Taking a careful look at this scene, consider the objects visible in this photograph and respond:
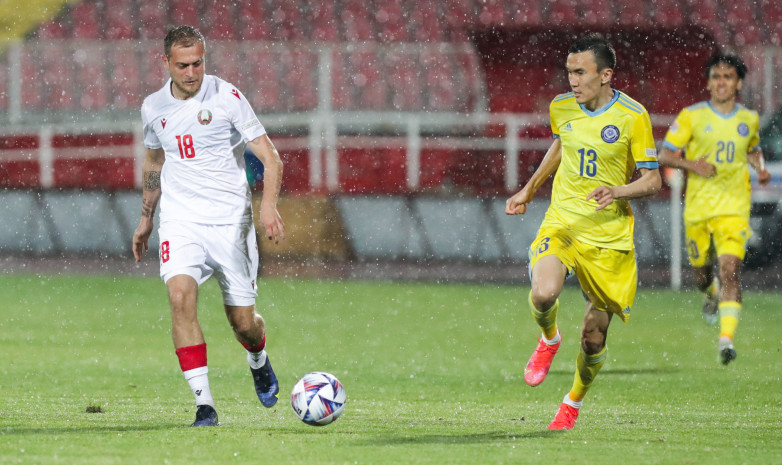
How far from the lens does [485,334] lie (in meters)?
12.8

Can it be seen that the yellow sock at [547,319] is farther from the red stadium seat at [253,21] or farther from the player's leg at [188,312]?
the red stadium seat at [253,21]

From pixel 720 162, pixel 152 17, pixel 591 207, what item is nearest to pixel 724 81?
pixel 720 162

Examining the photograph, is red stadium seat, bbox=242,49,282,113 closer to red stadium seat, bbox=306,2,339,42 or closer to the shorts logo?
red stadium seat, bbox=306,2,339,42

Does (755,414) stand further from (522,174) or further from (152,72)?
(152,72)

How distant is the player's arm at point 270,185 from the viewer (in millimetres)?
7195

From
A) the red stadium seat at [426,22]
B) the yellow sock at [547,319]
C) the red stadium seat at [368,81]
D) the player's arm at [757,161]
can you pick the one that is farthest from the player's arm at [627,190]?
the red stadium seat at [426,22]

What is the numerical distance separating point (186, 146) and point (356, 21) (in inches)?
882

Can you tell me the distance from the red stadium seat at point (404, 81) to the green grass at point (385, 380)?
1032 centimetres

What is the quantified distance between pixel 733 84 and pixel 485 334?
125 inches

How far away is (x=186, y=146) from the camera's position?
7.54m

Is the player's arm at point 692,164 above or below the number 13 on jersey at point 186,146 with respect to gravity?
below

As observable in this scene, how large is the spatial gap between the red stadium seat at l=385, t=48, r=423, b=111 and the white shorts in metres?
19.4

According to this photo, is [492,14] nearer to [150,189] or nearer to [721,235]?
[721,235]

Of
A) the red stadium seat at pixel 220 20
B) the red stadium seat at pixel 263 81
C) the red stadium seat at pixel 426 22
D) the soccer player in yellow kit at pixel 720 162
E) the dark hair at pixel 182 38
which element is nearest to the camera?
the dark hair at pixel 182 38
